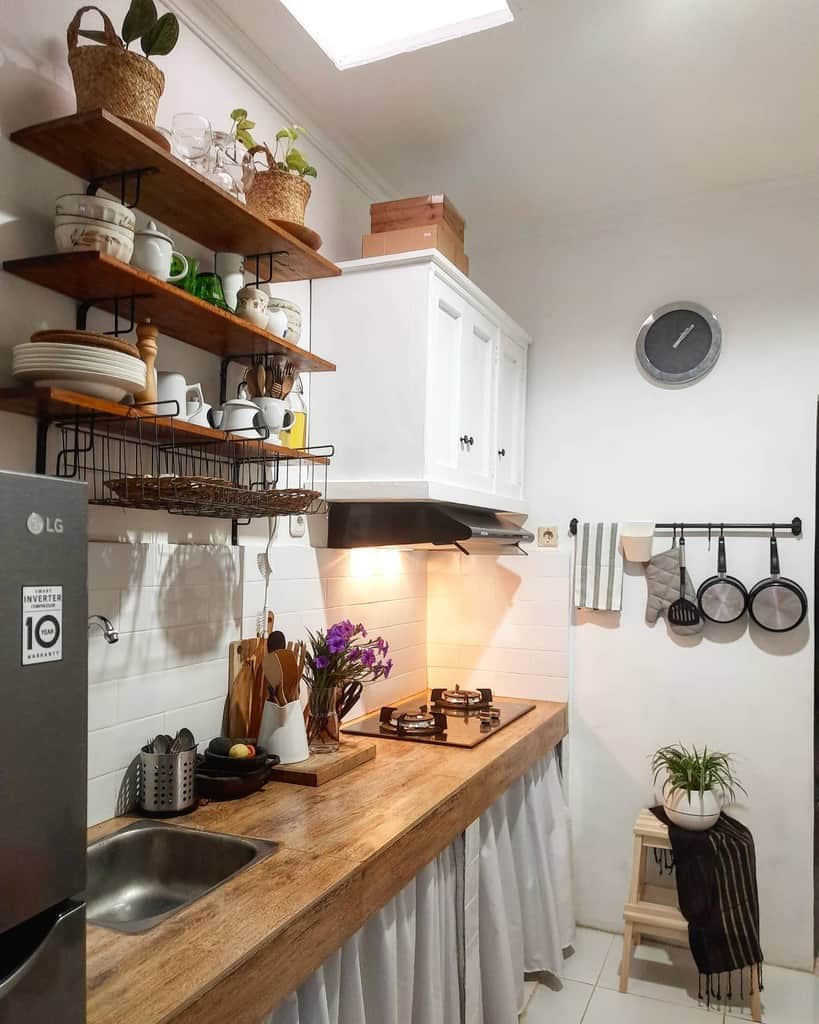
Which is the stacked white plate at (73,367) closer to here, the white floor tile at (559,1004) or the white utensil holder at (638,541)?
the white utensil holder at (638,541)

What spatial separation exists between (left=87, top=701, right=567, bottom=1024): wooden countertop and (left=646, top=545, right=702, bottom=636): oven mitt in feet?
3.18

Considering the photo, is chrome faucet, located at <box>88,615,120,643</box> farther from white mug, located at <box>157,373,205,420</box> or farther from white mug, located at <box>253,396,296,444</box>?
white mug, located at <box>253,396,296,444</box>

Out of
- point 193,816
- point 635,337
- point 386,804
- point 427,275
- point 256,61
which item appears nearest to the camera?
point 193,816

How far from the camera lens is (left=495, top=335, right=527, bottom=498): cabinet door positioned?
3.04 meters

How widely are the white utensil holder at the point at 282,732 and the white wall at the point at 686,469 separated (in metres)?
1.45

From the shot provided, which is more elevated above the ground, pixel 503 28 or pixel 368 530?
pixel 503 28

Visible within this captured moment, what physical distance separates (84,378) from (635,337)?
232cm

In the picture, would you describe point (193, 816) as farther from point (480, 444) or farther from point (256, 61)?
point (256, 61)

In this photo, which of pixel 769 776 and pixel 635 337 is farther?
pixel 635 337

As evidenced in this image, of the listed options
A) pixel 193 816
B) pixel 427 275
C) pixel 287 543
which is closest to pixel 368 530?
pixel 287 543

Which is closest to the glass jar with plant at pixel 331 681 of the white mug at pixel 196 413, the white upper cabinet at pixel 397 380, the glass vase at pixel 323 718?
the glass vase at pixel 323 718

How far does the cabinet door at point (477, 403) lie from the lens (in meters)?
2.72

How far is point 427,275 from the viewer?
2.46 meters

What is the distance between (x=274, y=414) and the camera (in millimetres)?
2002
